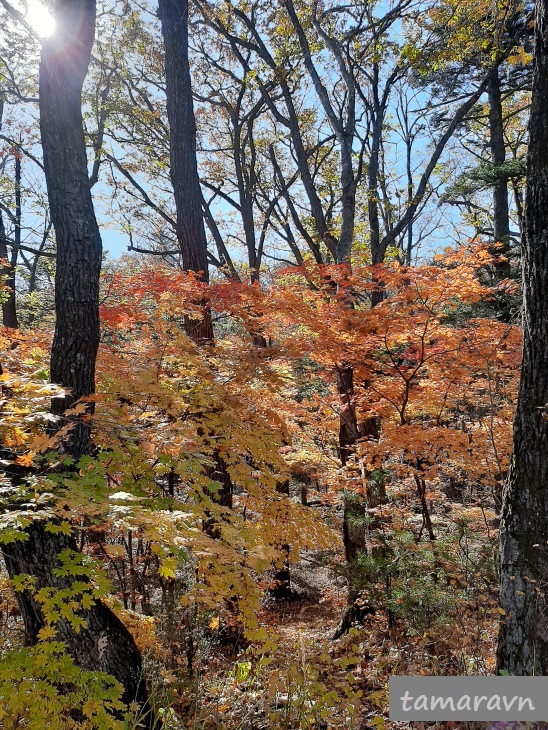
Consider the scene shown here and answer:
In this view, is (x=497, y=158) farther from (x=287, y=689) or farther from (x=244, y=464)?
(x=287, y=689)

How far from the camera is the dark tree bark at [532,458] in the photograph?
3.27 m

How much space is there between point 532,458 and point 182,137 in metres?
Result: 5.92

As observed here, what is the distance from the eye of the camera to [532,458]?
343 centimetres

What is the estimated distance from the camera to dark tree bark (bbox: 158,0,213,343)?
5828 millimetres

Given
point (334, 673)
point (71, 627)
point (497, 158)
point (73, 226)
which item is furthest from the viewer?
point (497, 158)

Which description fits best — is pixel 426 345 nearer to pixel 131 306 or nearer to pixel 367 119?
pixel 131 306

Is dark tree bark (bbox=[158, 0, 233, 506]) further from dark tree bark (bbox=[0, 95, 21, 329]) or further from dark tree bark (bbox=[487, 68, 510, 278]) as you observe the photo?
dark tree bark (bbox=[487, 68, 510, 278])

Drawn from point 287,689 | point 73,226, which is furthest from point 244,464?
point 73,226

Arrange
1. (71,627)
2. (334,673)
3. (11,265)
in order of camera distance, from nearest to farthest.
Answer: (71,627) → (334,673) → (11,265)

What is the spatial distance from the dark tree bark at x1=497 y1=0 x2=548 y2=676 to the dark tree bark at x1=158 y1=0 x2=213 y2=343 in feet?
12.9

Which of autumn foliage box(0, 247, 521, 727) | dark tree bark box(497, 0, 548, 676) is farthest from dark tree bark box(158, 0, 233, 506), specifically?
dark tree bark box(497, 0, 548, 676)

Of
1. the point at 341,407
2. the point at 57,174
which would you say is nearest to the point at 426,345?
the point at 341,407

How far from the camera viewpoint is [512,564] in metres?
3.40

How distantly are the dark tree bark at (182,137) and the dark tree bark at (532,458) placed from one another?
3918 millimetres
